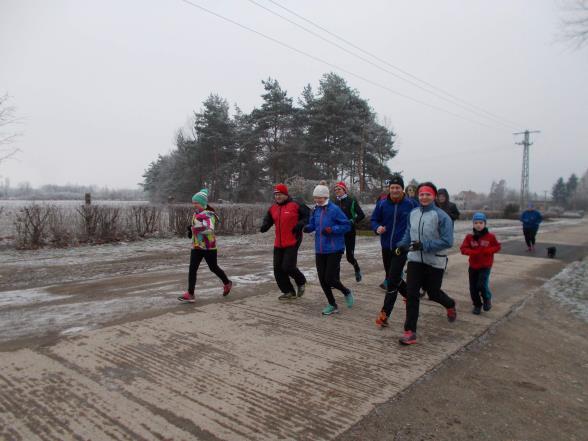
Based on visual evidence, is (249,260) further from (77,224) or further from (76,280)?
(77,224)

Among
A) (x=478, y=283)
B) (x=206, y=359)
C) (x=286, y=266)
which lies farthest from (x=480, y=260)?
(x=206, y=359)

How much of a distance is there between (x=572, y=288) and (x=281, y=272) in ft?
18.4

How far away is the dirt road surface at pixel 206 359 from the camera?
2812 millimetres

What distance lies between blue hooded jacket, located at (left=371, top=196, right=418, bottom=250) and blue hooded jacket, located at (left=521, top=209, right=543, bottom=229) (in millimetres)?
9560

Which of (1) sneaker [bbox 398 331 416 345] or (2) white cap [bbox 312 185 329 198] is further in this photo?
(2) white cap [bbox 312 185 329 198]

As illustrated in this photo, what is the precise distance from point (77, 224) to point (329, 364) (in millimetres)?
11802

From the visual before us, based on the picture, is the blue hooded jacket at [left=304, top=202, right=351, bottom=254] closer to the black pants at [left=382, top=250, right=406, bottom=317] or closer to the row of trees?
the black pants at [left=382, top=250, right=406, bottom=317]

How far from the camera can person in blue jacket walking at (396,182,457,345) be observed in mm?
4402

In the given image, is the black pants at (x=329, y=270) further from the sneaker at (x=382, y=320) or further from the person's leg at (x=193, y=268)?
the person's leg at (x=193, y=268)

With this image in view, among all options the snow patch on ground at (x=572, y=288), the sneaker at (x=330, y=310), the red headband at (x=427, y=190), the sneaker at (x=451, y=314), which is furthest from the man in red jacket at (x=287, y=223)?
the snow patch on ground at (x=572, y=288)

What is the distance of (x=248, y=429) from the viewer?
2.74 metres

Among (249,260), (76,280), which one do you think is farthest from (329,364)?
(249,260)

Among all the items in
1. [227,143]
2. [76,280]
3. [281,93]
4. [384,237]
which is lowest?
[76,280]

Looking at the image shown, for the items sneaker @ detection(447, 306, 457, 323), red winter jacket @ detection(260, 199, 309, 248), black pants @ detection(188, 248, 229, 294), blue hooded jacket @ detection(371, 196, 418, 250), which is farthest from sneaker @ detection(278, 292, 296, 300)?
sneaker @ detection(447, 306, 457, 323)
